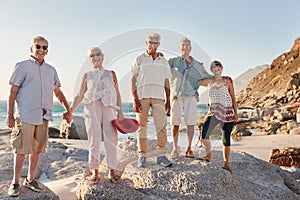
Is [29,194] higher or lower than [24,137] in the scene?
lower

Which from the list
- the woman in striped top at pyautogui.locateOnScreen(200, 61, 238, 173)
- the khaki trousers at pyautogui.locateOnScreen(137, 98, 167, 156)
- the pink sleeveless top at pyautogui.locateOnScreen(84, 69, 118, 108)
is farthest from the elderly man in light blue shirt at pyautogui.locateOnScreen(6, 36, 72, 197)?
the woman in striped top at pyautogui.locateOnScreen(200, 61, 238, 173)

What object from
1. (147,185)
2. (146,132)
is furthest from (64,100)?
Answer: (147,185)

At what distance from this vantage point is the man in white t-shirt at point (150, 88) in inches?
186

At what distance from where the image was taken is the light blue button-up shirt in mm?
5082

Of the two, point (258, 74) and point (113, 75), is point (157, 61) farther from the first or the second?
point (258, 74)

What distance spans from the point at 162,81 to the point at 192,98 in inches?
23.3

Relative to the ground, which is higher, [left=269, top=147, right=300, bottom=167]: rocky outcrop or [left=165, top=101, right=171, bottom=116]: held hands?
[left=165, top=101, right=171, bottom=116]: held hands

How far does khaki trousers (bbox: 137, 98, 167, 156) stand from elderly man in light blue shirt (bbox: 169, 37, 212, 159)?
347 millimetres

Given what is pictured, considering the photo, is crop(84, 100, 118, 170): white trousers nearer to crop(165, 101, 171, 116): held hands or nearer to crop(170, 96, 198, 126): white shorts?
crop(165, 101, 171, 116): held hands

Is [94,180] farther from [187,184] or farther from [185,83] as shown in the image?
[185,83]

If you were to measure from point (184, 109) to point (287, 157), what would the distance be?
11.2ft

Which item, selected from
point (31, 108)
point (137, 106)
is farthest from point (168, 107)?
point (31, 108)

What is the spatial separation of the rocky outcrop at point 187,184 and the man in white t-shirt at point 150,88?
11.0 inches

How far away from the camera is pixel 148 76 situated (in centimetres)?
472
